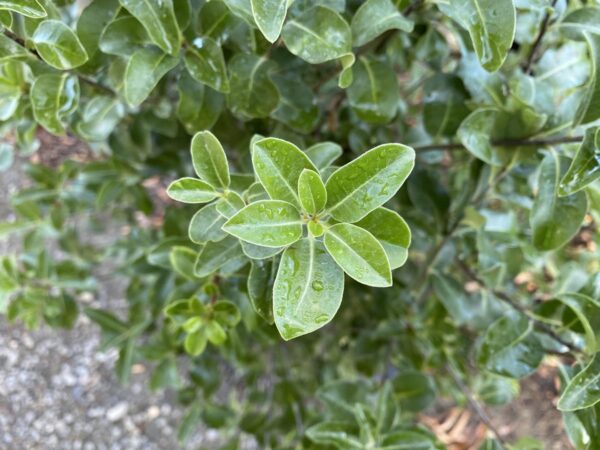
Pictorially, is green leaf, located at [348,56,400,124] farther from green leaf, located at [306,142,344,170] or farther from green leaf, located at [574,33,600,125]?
green leaf, located at [574,33,600,125]

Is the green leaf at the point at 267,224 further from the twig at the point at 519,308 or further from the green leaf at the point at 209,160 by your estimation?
the twig at the point at 519,308

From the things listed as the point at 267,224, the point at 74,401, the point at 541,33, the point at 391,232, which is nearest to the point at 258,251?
the point at 267,224

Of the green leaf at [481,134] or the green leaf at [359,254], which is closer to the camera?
the green leaf at [359,254]

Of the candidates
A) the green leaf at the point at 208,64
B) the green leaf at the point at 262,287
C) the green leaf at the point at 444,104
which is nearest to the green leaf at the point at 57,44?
the green leaf at the point at 208,64

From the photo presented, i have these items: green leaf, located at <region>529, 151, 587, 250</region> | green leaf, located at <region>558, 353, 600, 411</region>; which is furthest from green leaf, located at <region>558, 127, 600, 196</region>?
green leaf, located at <region>558, 353, 600, 411</region>

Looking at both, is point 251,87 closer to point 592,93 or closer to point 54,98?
point 54,98

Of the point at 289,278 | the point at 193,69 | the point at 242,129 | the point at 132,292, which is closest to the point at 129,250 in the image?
the point at 132,292
